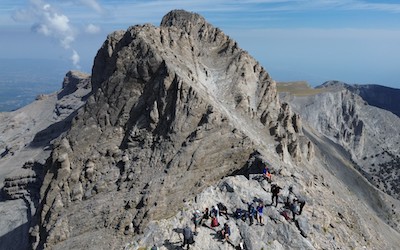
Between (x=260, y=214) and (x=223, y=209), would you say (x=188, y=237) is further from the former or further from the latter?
(x=260, y=214)

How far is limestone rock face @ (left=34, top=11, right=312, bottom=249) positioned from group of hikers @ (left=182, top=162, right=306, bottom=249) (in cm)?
701

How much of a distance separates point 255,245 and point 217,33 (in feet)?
202

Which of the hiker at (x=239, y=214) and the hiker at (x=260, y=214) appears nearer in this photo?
the hiker at (x=260, y=214)

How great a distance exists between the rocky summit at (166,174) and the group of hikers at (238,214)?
29 cm

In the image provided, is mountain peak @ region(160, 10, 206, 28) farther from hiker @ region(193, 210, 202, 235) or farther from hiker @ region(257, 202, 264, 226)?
hiker @ region(193, 210, 202, 235)

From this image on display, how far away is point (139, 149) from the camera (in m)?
47.2

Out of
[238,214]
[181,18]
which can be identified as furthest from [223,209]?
[181,18]

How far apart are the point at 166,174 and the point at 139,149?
598 cm

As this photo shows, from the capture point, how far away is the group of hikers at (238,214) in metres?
31.6

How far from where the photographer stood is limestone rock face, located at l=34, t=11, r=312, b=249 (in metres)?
41.8

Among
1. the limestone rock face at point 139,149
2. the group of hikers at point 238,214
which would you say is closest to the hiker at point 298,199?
the group of hikers at point 238,214

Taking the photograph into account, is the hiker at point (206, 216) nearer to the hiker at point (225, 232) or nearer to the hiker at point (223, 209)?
the hiker at point (223, 209)

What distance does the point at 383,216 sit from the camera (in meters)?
101

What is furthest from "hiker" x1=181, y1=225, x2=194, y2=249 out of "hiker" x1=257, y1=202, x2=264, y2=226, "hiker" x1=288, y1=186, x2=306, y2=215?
"hiker" x1=288, y1=186, x2=306, y2=215
